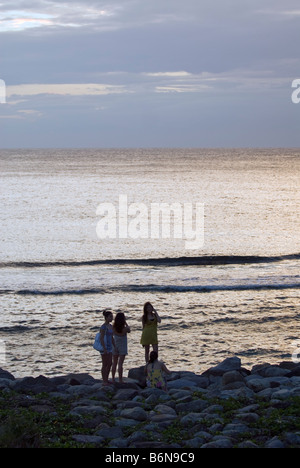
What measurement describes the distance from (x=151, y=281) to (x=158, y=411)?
17.1 metres

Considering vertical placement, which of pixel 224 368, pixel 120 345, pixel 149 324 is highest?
pixel 149 324

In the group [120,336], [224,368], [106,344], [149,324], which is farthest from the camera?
[149,324]

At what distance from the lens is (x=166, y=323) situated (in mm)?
20031

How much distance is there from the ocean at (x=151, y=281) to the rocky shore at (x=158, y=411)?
298 cm

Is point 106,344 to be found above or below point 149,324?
below

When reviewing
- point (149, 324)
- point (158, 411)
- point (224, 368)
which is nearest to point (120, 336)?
point (149, 324)

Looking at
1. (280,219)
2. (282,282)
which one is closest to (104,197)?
(280,219)

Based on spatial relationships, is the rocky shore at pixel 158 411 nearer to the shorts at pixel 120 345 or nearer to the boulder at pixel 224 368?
the boulder at pixel 224 368

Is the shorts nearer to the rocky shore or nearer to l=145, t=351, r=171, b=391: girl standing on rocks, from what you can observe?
the rocky shore

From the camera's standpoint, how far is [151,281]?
2725 centimetres

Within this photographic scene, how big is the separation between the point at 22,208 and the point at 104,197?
41.8 ft

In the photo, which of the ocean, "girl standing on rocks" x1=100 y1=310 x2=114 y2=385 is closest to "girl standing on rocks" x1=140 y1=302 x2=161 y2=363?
"girl standing on rocks" x1=100 y1=310 x2=114 y2=385

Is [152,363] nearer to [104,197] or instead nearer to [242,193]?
[104,197]

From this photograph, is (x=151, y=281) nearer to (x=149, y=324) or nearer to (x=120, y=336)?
(x=149, y=324)
